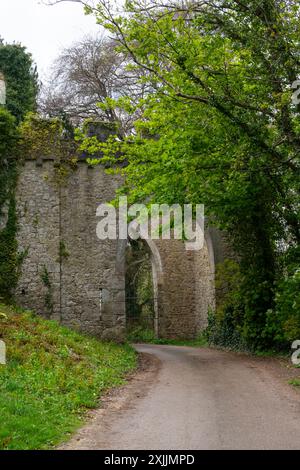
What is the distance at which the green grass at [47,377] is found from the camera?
6246mm

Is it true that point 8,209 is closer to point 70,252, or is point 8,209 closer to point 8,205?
point 8,205

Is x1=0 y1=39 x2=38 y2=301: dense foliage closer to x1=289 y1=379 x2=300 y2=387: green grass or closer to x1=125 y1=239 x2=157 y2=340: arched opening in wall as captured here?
x1=289 y1=379 x2=300 y2=387: green grass

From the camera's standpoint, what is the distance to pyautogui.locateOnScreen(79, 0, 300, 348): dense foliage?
10.9 metres

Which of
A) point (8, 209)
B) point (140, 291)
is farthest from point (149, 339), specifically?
point (8, 209)

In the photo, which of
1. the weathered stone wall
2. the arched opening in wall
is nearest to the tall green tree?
the weathered stone wall

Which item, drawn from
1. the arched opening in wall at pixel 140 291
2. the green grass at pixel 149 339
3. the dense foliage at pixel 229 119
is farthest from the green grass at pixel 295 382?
the arched opening in wall at pixel 140 291

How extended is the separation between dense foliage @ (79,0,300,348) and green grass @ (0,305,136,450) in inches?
142

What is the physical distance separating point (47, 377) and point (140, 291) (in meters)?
18.1

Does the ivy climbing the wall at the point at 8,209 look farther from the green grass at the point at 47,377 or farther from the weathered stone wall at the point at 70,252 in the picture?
the green grass at the point at 47,377

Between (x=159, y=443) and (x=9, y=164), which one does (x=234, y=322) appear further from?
(x=159, y=443)

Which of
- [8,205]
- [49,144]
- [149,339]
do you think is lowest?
[149,339]

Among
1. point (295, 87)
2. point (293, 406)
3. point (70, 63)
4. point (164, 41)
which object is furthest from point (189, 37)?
point (70, 63)

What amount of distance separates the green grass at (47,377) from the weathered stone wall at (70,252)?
110cm

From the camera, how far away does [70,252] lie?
52.0 feet
